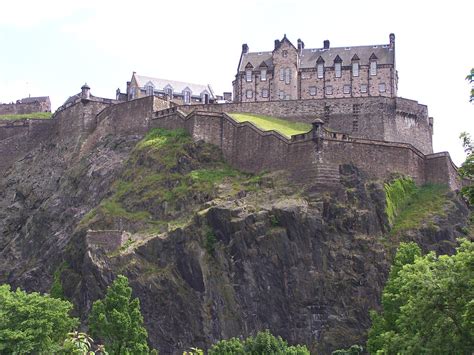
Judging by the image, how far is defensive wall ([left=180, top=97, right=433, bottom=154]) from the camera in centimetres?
8139

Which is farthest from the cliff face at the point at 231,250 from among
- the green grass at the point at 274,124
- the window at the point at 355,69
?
the window at the point at 355,69

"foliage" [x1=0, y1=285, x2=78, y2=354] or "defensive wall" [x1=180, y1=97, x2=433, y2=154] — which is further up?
"defensive wall" [x1=180, y1=97, x2=433, y2=154]

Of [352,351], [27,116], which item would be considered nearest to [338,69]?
[27,116]

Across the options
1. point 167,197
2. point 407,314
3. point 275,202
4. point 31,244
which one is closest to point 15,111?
point 31,244

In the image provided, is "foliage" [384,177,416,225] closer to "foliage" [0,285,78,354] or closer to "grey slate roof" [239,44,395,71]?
"grey slate roof" [239,44,395,71]

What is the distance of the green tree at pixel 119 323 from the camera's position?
5484cm

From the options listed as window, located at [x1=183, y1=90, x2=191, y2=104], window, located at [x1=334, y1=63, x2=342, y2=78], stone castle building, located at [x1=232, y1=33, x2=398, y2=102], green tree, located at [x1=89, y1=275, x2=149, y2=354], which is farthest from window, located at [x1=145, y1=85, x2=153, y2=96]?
green tree, located at [x1=89, y1=275, x2=149, y2=354]

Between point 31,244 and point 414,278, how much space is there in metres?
48.8

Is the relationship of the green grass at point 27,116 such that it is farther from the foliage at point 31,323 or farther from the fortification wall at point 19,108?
the foliage at point 31,323

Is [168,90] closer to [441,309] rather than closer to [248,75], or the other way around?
[248,75]

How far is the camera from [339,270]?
64.2 metres

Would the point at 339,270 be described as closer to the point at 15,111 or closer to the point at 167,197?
the point at 167,197

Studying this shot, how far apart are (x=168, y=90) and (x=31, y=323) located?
2113 inches

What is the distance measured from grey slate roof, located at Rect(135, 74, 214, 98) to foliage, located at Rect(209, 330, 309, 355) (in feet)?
168
